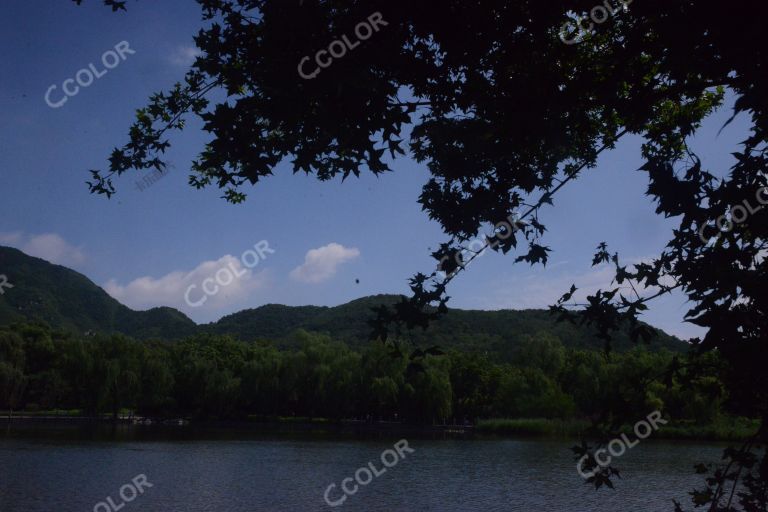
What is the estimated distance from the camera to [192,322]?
520 feet

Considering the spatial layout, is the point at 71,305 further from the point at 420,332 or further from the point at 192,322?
the point at 420,332

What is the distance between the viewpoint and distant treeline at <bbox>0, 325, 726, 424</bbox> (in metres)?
52.1

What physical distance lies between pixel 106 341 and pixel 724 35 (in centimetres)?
5876

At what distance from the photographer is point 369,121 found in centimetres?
394

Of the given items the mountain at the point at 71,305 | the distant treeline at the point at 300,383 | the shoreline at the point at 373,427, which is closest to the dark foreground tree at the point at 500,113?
the shoreline at the point at 373,427

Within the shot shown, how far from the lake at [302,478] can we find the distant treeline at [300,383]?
1815cm

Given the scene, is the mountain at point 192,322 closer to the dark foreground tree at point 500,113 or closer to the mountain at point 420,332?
the mountain at point 420,332

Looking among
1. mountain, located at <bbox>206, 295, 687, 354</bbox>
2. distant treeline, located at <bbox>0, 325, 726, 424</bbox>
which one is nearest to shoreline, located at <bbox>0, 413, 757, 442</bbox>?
distant treeline, located at <bbox>0, 325, 726, 424</bbox>

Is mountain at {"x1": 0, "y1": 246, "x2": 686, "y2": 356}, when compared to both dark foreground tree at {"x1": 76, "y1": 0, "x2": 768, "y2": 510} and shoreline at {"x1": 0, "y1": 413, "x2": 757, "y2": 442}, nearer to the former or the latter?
shoreline at {"x1": 0, "y1": 413, "x2": 757, "y2": 442}

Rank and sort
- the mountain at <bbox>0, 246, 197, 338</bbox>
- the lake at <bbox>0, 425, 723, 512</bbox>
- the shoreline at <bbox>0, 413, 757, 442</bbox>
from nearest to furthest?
the lake at <bbox>0, 425, 723, 512</bbox> → the shoreline at <bbox>0, 413, 757, 442</bbox> → the mountain at <bbox>0, 246, 197, 338</bbox>

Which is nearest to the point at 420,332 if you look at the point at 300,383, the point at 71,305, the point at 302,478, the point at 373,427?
the point at 373,427

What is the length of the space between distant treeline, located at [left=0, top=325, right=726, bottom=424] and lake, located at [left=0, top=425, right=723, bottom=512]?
18.2 metres

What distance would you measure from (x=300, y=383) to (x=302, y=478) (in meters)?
37.6

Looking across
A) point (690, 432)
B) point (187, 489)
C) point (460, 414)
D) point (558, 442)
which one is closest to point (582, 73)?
point (187, 489)
